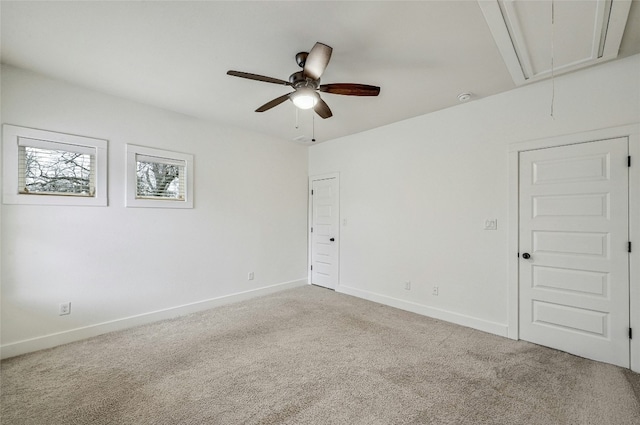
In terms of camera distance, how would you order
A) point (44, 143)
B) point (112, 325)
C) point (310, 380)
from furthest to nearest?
point (112, 325)
point (44, 143)
point (310, 380)

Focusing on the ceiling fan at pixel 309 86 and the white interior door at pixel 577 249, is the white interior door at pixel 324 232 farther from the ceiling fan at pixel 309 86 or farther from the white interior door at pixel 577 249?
the white interior door at pixel 577 249

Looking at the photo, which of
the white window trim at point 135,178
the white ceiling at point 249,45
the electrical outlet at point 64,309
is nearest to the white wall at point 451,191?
the white ceiling at point 249,45

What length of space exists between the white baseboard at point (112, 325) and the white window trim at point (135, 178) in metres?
1.38

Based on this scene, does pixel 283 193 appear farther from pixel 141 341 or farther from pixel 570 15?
pixel 570 15

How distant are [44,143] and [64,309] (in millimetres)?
1731

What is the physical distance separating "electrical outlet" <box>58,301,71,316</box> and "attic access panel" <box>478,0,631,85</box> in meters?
4.52

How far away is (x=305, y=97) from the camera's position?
2393 millimetres

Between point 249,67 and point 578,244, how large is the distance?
358 centimetres

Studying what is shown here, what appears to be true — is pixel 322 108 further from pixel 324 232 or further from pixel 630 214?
pixel 630 214

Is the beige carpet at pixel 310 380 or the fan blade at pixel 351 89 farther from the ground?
the fan blade at pixel 351 89

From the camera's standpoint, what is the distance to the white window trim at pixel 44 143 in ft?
8.45

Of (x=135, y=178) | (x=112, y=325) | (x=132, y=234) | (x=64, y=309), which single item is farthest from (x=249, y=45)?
(x=112, y=325)

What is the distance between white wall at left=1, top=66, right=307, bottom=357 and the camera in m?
2.66

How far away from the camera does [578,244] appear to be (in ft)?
8.57
